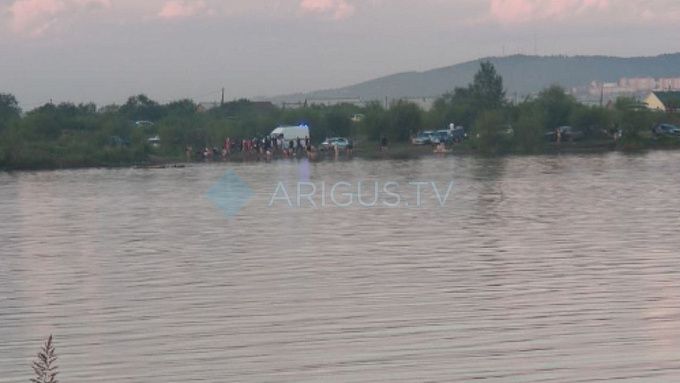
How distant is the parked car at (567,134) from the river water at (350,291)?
46.5m

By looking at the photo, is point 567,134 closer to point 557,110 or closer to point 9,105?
point 557,110

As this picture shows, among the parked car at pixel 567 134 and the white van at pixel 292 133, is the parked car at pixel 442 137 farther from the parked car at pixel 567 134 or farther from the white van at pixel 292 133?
the white van at pixel 292 133

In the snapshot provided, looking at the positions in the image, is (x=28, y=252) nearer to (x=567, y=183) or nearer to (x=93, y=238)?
(x=93, y=238)

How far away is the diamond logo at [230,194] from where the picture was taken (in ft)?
116

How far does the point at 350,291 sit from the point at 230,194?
77.1 feet

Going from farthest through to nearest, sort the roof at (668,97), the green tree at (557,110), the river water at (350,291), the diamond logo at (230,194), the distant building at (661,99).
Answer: the distant building at (661,99)
the roof at (668,97)
the green tree at (557,110)
the diamond logo at (230,194)
the river water at (350,291)

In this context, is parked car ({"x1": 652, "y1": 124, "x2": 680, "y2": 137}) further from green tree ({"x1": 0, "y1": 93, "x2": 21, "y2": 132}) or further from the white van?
green tree ({"x1": 0, "y1": 93, "x2": 21, "y2": 132})

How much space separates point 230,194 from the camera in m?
41.1

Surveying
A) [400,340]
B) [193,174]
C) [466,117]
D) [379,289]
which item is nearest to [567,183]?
[193,174]

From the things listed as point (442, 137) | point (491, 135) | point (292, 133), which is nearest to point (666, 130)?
point (491, 135)

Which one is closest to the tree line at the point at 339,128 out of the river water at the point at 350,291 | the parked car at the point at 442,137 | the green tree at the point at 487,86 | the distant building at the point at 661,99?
the parked car at the point at 442,137

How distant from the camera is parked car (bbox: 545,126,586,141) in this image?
272 ft

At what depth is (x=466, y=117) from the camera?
9962 cm

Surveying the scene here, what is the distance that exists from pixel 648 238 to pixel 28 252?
10.7 metres
